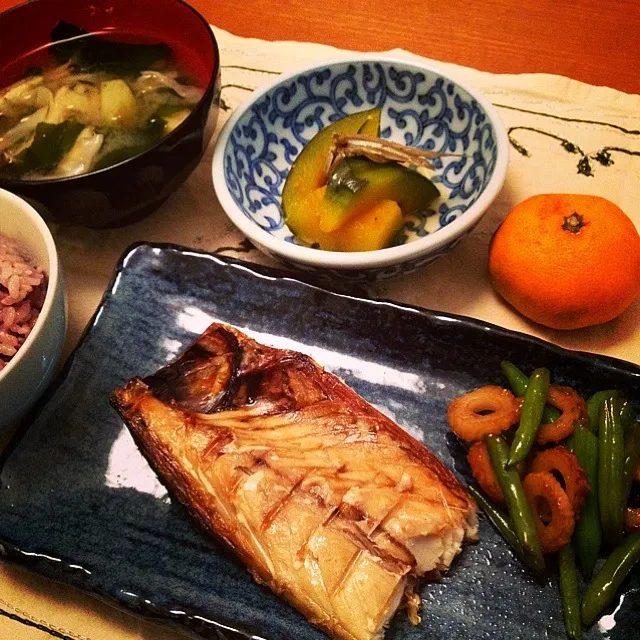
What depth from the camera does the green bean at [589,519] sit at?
4.95 ft

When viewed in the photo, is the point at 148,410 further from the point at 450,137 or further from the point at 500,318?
the point at 450,137

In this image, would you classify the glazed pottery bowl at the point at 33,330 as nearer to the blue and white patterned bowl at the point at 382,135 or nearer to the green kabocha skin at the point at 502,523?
the blue and white patterned bowl at the point at 382,135

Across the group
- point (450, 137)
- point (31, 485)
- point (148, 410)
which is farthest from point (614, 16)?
point (31, 485)

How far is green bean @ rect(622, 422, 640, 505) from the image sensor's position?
5.06 feet

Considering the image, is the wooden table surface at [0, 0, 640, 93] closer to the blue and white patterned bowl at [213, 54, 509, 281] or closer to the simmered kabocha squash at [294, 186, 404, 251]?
the blue and white patterned bowl at [213, 54, 509, 281]

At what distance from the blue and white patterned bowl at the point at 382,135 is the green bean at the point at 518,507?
24.4 inches

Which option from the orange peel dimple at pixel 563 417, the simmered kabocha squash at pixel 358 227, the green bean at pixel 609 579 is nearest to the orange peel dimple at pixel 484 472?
the orange peel dimple at pixel 563 417

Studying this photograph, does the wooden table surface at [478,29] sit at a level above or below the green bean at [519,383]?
above

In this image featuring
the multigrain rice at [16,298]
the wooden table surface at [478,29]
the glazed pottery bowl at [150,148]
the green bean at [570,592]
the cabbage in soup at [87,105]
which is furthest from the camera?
the wooden table surface at [478,29]

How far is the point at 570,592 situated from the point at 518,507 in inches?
8.1

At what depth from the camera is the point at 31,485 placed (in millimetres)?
1763

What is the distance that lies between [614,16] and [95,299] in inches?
97.4

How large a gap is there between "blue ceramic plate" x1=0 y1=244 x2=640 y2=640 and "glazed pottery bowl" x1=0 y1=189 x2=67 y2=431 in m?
0.10

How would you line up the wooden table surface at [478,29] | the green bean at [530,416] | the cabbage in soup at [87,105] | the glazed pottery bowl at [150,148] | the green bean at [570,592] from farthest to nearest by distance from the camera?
the wooden table surface at [478,29] → the cabbage in soup at [87,105] → the glazed pottery bowl at [150,148] → the green bean at [530,416] → the green bean at [570,592]
